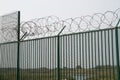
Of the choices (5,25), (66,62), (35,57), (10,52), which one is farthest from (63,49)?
(5,25)

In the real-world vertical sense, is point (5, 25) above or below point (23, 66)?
above

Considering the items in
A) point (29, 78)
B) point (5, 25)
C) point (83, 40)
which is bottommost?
point (29, 78)

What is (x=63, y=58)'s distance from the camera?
29.5 feet

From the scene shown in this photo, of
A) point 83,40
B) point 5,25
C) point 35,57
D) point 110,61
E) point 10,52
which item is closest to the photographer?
point 110,61

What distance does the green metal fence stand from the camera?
7754 millimetres

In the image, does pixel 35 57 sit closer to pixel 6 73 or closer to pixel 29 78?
pixel 29 78

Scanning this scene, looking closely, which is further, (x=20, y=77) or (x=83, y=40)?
(x=20, y=77)

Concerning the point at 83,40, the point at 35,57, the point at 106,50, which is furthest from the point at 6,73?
the point at 106,50

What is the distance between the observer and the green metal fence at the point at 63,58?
775 centimetres

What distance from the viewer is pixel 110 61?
7699mm

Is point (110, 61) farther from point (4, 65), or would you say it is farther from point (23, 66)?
point (4, 65)

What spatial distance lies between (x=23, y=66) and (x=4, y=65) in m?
1.41

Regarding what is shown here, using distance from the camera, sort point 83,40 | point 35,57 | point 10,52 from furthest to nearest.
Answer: point 10,52 < point 35,57 < point 83,40

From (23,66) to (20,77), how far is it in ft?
1.37
